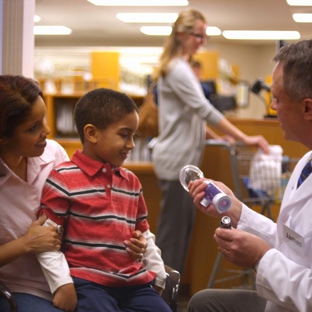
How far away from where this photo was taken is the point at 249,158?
3.39 meters

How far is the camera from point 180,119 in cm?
350

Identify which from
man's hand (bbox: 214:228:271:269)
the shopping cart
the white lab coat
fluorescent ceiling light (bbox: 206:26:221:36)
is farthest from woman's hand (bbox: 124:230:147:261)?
fluorescent ceiling light (bbox: 206:26:221:36)

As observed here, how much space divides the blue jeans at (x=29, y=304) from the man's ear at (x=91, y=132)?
52 centimetres

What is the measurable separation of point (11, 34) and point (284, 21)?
295 inches

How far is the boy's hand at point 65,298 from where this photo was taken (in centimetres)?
158

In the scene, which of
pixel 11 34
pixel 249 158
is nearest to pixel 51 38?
pixel 249 158

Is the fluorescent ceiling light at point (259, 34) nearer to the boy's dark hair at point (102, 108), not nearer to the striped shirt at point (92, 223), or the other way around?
the boy's dark hair at point (102, 108)

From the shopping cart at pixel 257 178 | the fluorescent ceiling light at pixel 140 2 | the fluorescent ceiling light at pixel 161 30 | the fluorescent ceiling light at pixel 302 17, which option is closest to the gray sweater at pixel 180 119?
the shopping cart at pixel 257 178

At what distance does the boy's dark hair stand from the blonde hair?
1.64 meters

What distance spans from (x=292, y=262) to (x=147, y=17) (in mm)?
7949

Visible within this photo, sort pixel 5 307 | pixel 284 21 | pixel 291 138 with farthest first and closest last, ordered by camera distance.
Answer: pixel 284 21 < pixel 291 138 < pixel 5 307

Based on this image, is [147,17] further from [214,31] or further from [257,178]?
[257,178]

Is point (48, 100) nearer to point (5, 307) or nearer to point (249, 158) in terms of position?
point (249, 158)

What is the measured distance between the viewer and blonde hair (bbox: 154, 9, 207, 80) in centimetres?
347
